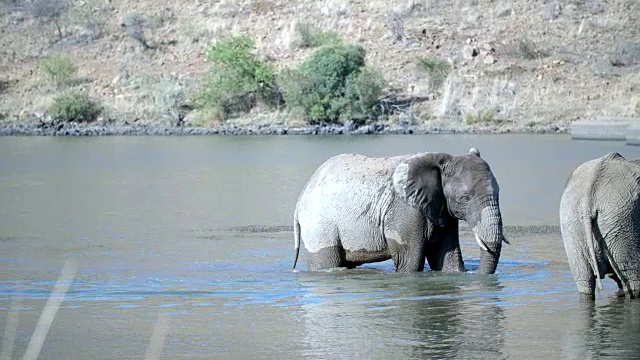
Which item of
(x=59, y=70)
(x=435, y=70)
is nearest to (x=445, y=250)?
(x=435, y=70)

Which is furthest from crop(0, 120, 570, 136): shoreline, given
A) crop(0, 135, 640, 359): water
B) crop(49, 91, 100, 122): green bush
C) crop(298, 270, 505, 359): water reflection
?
crop(298, 270, 505, 359): water reflection

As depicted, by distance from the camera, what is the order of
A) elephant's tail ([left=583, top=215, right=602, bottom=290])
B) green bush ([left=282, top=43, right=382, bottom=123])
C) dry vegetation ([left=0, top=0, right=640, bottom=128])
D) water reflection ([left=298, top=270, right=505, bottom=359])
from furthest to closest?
dry vegetation ([left=0, top=0, right=640, bottom=128]) → green bush ([left=282, top=43, right=382, bottom=123]) → elephant's tail ([left=583, top=215, right=602, bottom=290]) → water reflection ([left=298, top=270, right=505, bottom=359])

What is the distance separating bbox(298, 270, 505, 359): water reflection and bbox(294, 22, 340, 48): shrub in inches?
1644

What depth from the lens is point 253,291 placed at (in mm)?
14320

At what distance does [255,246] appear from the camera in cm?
1831

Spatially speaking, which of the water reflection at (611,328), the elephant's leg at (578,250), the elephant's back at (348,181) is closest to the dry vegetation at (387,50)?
the elephant's back at (348,181)

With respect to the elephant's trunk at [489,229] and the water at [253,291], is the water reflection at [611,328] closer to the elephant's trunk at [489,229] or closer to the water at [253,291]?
the water at [253,291]

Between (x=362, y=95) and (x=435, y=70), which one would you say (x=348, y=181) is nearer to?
(x=362, y=95)

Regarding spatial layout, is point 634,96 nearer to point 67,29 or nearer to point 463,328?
point 67,29

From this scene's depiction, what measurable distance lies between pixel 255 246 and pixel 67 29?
4768cm

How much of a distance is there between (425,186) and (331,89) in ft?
119

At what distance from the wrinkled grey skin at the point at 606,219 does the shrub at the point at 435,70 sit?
3982 cm

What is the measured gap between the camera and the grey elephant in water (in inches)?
558

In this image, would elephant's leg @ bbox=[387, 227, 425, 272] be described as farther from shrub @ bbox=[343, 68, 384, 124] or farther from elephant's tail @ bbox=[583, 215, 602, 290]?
shrub @ bbox=[343, 68, 384, 124]
